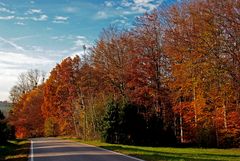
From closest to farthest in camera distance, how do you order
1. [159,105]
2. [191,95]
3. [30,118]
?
[191,95], [159,105], [30,118]

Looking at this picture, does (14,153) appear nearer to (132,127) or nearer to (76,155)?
(76,155)

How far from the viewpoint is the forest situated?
34.0 m

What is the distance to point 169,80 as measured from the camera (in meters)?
45.0

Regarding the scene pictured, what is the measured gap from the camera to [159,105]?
48.1m

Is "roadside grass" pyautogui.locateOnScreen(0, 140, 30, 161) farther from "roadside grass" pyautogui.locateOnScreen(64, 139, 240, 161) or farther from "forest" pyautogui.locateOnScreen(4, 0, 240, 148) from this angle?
"forest" pyautogui.locateOnScreen(4, 0, 240, 148)

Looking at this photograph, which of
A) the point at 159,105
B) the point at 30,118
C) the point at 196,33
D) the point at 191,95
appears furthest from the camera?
the point at 30,118

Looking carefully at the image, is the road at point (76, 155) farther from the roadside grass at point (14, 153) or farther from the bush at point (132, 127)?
the bush at point (132, 127)

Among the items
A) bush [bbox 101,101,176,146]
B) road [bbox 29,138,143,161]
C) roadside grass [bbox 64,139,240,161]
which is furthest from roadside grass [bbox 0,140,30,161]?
bush [bbox 101,101,176,146]

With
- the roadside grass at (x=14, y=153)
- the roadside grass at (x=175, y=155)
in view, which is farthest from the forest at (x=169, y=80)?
the roadside grass at (x=14, y=153)

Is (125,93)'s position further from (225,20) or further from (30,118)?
(30,118)

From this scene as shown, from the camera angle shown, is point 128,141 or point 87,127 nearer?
point 128,141

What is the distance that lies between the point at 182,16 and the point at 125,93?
1195 centimetres

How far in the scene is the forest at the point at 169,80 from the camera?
34000mm

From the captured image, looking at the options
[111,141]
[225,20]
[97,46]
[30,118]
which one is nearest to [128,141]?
[111,141]
